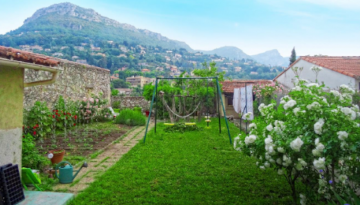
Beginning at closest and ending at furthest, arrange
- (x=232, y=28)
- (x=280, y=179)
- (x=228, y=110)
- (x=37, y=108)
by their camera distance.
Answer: (x=280, y=179) < (x=37, y=108) < (x=228, y=110) < (x=232, y=28)

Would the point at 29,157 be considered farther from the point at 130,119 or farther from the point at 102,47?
the point at 102,47

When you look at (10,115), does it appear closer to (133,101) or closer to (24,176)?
(24,176)

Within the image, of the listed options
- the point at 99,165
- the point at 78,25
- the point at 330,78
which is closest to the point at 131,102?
the point at 330,78

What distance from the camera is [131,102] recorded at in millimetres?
15734

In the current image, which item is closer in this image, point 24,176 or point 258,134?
point 258,134

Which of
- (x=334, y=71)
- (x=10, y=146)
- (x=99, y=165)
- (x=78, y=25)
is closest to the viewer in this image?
(x=10, y=146)

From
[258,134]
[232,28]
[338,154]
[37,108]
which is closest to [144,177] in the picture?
[258,134]

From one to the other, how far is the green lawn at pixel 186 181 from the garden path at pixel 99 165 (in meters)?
0.16

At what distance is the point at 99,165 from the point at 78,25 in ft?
191

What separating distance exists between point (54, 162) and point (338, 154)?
4.19m

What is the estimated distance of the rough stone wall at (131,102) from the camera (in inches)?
612

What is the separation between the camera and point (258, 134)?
293 cm

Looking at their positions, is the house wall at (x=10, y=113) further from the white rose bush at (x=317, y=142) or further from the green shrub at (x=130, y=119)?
the green shrub at (x=130, y=119)

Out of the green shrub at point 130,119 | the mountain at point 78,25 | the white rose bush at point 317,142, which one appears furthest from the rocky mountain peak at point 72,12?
the white rose bush at point 317,142
